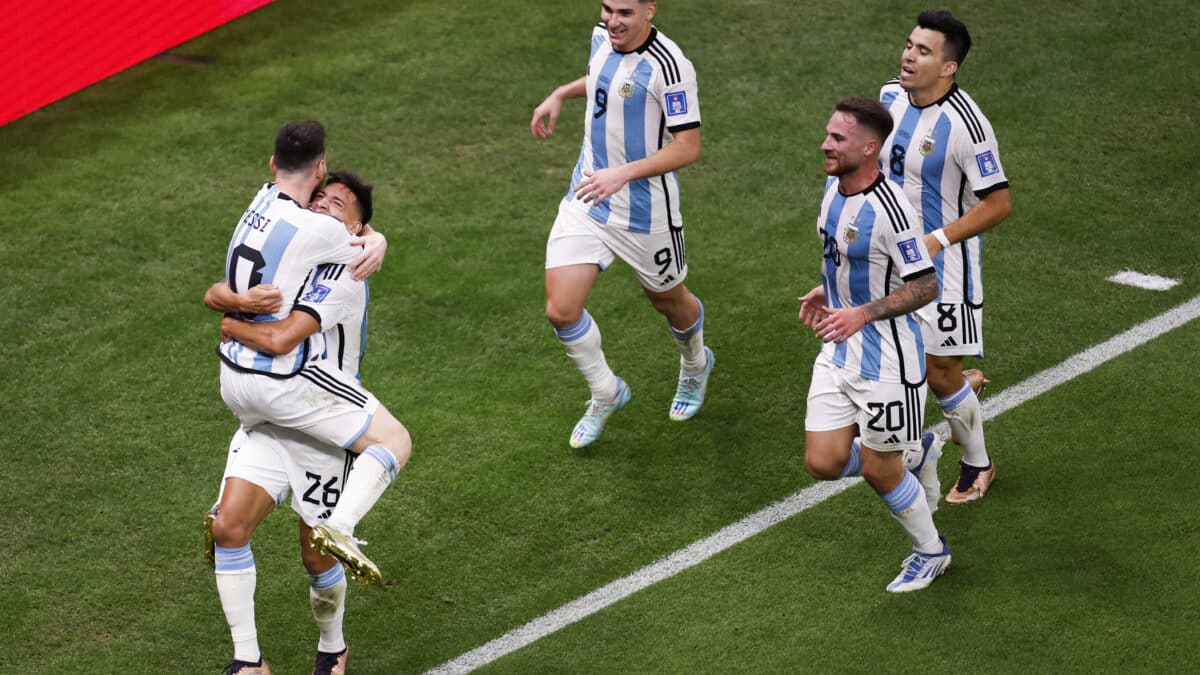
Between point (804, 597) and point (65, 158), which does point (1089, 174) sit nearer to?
point (804, 597)

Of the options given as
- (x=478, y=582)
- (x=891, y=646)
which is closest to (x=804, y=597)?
(x=891, y=646)

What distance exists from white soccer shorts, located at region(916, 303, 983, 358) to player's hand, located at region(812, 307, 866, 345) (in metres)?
0.81

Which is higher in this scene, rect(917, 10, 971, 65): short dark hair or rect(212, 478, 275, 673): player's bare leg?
rect(917, 10, 971, 65): short dark hair

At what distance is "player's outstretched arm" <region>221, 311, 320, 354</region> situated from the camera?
482 centimetres

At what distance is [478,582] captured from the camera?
19.3 ft

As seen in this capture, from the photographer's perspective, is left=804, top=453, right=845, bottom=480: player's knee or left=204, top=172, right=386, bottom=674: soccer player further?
left=804, top=453, right=845, bottom=480: player's knee

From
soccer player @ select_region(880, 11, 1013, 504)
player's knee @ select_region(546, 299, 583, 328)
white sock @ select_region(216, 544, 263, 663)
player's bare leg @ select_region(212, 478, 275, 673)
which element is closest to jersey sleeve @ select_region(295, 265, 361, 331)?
player's bare leg @ select_region(212, 478, 275, 673)

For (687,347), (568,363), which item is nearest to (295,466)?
(687,347)

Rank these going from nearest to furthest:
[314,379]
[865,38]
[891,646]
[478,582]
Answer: [314,379] → [891,646] → [478,582] → [865,38]

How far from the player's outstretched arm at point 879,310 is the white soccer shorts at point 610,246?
1540 millimetres

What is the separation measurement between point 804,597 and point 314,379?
209 centimetres

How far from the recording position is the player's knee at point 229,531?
4914 millimetres

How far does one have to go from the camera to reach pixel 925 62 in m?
5.85

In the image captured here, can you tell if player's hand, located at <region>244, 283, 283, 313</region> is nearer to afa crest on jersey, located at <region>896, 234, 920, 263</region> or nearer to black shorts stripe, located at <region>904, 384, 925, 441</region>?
afa crest on jersey, located at <region>896, 234, 920, 263</region>
